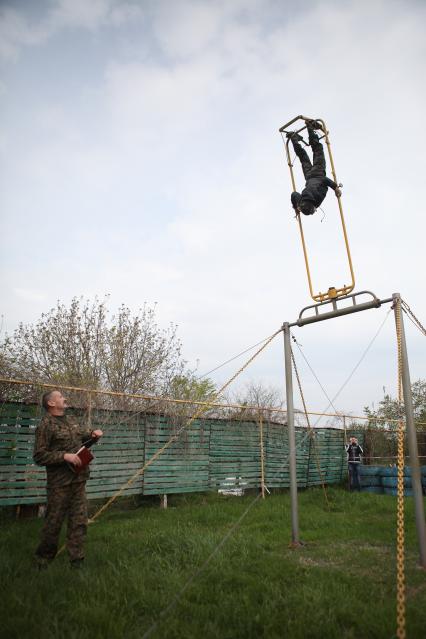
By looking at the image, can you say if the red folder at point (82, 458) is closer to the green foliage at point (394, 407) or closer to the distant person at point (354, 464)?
the distant person at point (354, 464)

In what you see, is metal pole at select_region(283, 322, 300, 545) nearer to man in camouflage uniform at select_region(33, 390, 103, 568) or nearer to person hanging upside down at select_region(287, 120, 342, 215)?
person hanging upside down at select_region(287, 120, 342, 215)

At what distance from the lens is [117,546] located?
5.22 metres

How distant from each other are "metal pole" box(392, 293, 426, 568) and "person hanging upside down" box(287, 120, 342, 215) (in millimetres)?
1772

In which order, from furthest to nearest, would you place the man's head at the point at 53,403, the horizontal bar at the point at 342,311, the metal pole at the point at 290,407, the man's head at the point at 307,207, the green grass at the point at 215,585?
the man's head at the point at 307,207
the metal pole at the point at 290,407
the horizontal bar at the point at 342,311
the man's head at the point at 53,403
the green grass at the point at 215,585

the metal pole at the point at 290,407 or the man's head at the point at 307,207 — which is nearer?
the metal pole at the point at 290,407

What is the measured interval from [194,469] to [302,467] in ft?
12.6

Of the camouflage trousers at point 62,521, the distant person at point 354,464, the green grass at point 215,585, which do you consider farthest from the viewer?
the distant person at point 354,464

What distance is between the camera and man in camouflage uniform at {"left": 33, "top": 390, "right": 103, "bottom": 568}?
4355 millimetres

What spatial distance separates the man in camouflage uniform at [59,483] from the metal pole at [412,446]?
351cm

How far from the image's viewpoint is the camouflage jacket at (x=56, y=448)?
443 centimetres

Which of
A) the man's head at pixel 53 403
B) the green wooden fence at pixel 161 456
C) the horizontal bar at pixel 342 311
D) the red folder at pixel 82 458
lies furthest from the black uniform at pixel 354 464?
the man's head at pixel 53 403

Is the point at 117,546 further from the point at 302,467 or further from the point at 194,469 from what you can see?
the point at 302,467

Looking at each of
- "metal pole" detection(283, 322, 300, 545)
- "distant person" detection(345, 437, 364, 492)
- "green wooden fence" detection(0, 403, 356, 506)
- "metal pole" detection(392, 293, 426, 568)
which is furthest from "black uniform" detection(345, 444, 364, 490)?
"metal pole" detection(392, 293, 426, 568)

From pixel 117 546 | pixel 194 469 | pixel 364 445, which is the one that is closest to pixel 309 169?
pixel 117 546
